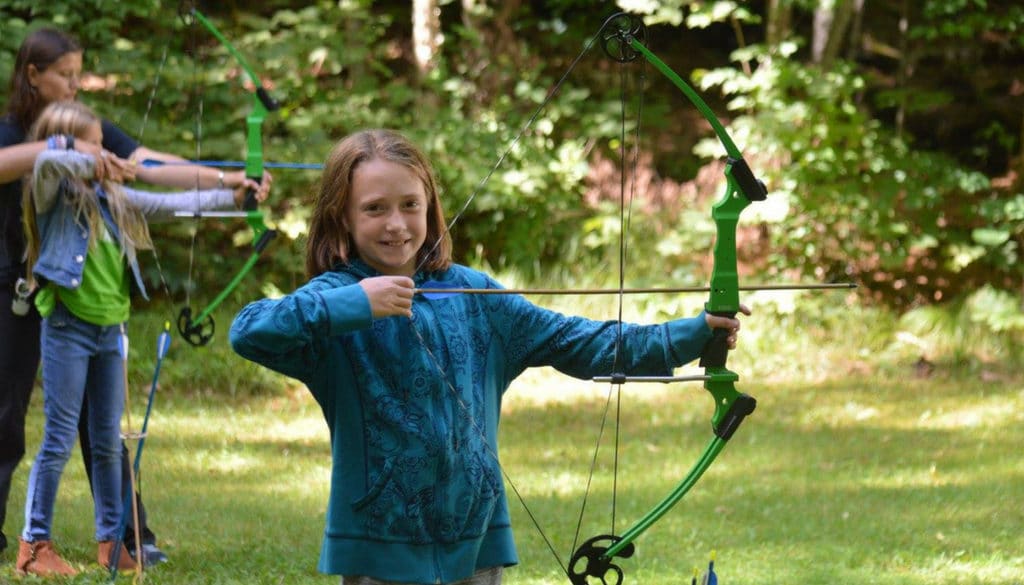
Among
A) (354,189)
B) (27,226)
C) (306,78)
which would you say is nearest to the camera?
(354,189)

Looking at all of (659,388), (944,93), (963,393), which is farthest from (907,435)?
(944,93)

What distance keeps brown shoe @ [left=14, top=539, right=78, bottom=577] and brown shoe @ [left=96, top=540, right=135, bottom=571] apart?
0.10m

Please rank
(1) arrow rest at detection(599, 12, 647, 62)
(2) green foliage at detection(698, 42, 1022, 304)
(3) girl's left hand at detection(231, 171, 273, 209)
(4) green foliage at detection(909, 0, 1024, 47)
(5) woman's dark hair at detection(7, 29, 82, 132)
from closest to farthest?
1. (1) arrow rest at detection(599, 12, 647, 62)
2. (5) woman's dark hair at detection(7, 29, 82, 132)
3. (3) girl's left hand at detection(231, 171, 273, 209)
4. (2) green foliage at detection(698, 42, 1022, 304)
5. (4) green foliage at detection(909, 0, 1024, 47)

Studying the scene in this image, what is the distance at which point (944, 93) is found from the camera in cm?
907

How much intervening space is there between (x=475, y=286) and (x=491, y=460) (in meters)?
0.31

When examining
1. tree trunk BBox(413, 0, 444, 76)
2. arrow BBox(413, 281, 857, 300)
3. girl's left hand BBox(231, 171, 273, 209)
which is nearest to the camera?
arrow BBox(413, 281, 857, 300)

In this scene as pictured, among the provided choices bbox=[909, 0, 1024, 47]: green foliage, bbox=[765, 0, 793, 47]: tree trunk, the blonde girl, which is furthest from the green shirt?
bbox=[909, 0, 1024, 47]: green foliage

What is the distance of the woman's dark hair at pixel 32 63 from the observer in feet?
12.4

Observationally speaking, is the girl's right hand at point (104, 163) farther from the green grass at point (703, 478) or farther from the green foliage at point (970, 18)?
the green foliage at point (970, 18)

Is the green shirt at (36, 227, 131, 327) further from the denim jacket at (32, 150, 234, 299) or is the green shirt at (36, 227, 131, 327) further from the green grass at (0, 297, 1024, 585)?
the green grass at (0, 297, 1024, 585)

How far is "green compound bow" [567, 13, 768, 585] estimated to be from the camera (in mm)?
2303

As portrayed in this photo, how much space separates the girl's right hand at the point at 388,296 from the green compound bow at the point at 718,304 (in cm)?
38

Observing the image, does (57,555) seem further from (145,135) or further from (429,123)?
(429,123)

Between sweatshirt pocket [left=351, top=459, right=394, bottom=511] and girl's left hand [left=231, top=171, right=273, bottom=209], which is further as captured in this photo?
girl's left hand [left=231, top=171, right=273, bottom=209]
